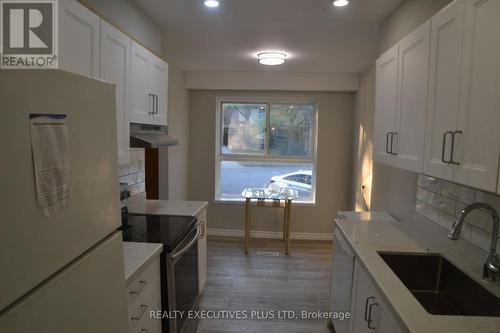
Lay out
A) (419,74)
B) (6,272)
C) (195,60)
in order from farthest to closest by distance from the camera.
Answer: (195,60) → (419,74) → (6,272)

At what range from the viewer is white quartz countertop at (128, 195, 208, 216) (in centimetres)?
272

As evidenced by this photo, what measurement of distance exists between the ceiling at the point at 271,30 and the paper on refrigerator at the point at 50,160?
1.82 m

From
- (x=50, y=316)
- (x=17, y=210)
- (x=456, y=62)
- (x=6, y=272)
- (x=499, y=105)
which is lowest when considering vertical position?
(x=50, y=316)

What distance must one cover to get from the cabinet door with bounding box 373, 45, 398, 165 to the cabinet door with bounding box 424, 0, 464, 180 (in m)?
0.47

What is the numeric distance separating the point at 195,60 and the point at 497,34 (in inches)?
132

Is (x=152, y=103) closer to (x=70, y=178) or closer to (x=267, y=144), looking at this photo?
(x=70, y=178)

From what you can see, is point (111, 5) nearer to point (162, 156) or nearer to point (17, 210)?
point (17, 210)

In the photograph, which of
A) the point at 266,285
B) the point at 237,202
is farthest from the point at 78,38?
the point at 237,202

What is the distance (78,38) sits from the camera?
5.04 feet

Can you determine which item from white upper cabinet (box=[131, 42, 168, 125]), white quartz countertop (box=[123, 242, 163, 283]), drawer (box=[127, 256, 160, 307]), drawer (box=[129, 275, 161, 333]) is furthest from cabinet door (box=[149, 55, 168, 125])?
drawer (box=[129, 275, 161, 333])

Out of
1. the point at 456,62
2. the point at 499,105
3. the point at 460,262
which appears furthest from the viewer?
the point at 460,262

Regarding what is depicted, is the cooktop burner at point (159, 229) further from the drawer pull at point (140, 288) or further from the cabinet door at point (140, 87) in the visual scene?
the cabinet door at point (140, 87)

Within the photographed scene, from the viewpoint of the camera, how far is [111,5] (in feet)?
6.57

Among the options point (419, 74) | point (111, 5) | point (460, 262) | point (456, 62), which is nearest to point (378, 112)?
point (419, 74)
